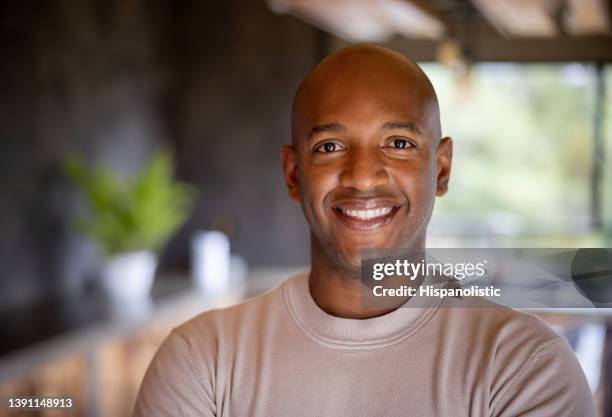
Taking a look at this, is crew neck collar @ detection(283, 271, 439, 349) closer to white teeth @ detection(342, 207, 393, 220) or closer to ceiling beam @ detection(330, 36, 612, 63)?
white teeth @ detection(342, 207, 393, 220)

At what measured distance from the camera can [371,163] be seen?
0.76 meters

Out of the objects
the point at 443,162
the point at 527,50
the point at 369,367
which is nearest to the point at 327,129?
the point at 443,162

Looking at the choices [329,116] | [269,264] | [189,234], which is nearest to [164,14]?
[189,234]

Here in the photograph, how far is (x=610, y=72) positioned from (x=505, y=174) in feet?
2.48

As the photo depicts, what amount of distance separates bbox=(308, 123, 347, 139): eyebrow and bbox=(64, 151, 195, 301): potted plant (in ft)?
8.36

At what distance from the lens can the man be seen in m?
0.77

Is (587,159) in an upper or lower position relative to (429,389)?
upper

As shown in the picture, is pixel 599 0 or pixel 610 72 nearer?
pixel 599 0

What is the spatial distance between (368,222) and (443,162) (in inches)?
4.7

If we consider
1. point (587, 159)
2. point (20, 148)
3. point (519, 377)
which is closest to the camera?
point (519, 377)

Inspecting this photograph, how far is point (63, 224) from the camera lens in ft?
10.8

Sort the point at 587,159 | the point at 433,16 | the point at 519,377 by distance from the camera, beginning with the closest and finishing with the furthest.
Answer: the point at 519,377 < the point at 433,16 < the point at 587,159

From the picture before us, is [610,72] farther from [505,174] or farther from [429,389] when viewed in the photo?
[429,389]

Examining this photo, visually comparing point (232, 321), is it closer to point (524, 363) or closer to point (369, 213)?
point (369, 213)
